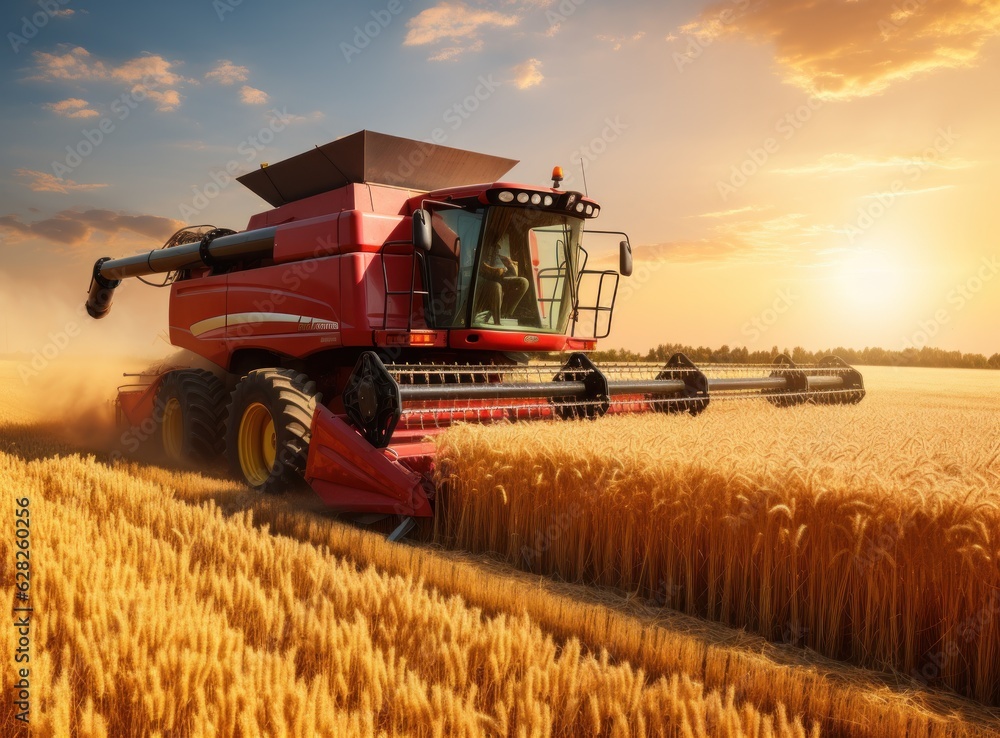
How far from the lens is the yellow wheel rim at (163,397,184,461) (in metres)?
7.55

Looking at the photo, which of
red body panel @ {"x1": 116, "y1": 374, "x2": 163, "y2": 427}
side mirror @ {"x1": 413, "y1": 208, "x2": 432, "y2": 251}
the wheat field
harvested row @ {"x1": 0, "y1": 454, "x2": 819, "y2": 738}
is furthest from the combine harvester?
harvested row @ {"x1": 0, "y1": 454, "x2": 819, "y2": 738}

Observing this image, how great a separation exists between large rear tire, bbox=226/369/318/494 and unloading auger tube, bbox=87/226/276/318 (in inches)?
78.8

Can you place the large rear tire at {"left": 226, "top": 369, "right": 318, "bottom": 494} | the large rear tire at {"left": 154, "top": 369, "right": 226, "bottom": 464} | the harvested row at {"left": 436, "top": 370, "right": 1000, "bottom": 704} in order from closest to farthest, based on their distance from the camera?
the harvested row at {"left": 436, "top": 370, "right": 1000, "bottom": 704}
the large rear tire at {"left": 226, "top": 369, "right": 318, "bottom": 494}
the large rear tire at {"left": 154, "top": 369, "right": 226, "bottom": 464}

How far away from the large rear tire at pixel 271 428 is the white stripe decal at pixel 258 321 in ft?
2.08

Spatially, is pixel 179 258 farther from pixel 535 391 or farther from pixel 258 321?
pixel 535 391

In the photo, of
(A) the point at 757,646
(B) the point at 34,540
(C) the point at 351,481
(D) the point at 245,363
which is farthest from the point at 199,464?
(A) the point at 757,646

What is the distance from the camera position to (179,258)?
880 cm

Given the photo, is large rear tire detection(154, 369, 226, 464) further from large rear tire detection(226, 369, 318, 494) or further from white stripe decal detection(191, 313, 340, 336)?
large rear tire detection(226, 369, 318, 494)

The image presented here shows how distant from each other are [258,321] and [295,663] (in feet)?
17.6

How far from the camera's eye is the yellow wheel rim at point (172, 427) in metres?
7.55

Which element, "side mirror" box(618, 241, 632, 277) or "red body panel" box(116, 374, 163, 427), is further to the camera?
"red body panel" box(116, 374, 163, 427)

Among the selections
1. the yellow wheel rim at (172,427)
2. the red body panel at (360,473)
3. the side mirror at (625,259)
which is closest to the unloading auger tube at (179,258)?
the yellow wheel rim at (172,427)

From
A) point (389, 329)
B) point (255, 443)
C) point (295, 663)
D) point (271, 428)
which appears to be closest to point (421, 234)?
point (389, 329)

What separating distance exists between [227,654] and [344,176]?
5459mm
